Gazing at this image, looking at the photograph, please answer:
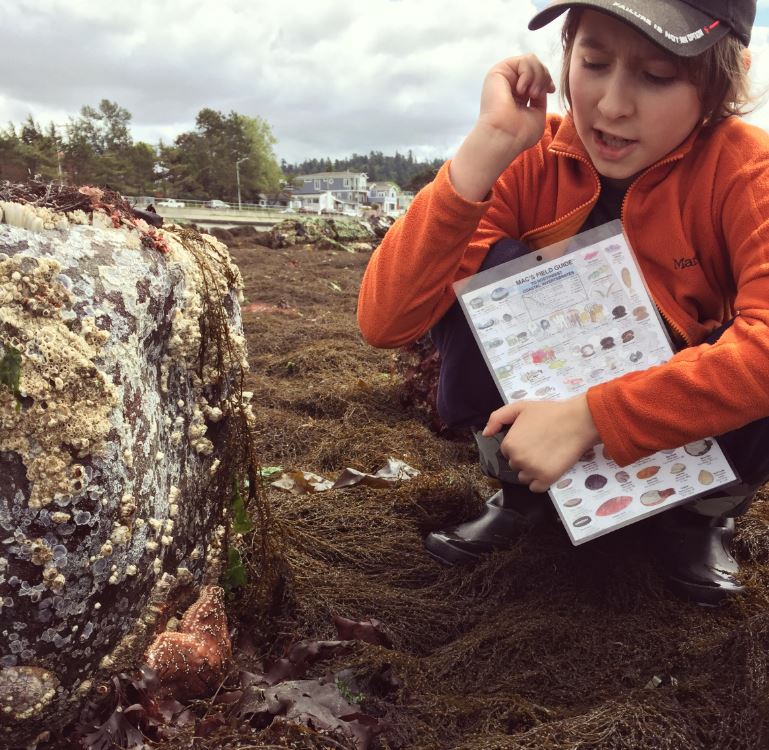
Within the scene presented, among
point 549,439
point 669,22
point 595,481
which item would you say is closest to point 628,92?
point 669,22

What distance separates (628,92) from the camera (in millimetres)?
1604

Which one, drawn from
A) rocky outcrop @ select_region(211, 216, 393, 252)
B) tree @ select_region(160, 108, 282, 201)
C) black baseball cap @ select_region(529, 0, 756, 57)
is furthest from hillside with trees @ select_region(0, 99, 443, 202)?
black baseball cap @ select_region(529, 0, 756, 57)

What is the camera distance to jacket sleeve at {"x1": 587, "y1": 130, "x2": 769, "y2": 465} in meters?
1.55

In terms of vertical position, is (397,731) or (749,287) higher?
(749,287)

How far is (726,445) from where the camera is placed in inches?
72.1

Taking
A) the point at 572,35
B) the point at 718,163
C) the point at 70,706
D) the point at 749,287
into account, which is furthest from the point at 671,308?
the point at 70,706

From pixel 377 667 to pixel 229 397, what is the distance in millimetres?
746

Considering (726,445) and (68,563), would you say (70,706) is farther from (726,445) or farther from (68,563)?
(726,445)

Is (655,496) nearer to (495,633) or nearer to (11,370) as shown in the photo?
(495,633)

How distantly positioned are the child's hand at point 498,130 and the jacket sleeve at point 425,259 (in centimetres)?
4

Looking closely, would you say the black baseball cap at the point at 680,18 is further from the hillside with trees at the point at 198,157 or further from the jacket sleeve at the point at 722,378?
the hillside with trees at the point at 198,157

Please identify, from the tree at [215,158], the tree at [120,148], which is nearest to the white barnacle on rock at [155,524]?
the tree at [120,148]

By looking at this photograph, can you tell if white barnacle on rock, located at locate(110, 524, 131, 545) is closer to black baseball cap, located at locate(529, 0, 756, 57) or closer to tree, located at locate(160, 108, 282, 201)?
Answer: black baseball cap, located at locate(529, 0, 756, 57)

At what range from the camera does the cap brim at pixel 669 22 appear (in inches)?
58.9
